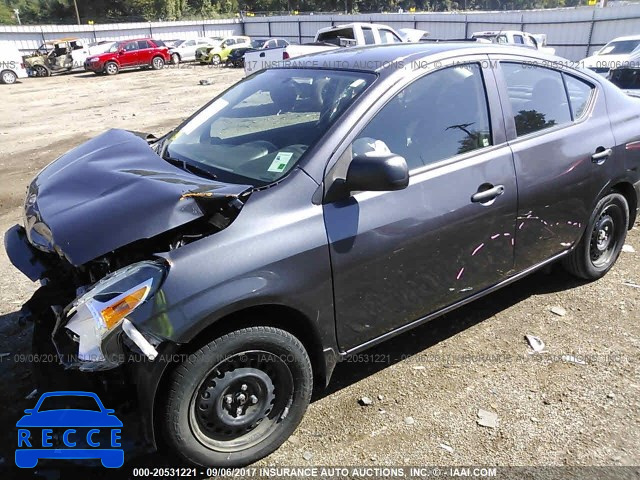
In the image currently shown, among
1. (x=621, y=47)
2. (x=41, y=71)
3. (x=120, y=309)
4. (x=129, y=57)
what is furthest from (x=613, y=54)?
(x=41, y=71)

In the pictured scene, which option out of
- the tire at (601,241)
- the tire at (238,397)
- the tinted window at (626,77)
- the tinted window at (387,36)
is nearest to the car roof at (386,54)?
the tire at (601,241)

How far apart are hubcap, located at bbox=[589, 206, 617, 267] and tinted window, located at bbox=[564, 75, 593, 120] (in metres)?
0.82

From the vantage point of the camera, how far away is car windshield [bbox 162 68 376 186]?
2742mm

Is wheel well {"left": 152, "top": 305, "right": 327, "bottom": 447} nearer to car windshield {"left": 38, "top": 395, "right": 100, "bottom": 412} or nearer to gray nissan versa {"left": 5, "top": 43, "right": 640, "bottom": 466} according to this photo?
gray nissan versa {"left": 5, "top": 43, "right": 640, "bottom": 466}

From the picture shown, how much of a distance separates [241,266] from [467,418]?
1543mm

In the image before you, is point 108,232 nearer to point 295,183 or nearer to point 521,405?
point 295,183

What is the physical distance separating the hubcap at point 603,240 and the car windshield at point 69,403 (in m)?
3.59

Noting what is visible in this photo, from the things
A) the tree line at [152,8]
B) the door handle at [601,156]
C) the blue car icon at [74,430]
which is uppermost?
the tree line at [152,8]

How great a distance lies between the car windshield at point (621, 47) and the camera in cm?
1345

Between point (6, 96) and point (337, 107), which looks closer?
point (337, 107)

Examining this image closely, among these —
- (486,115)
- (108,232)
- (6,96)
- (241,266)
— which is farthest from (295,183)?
(6,96)

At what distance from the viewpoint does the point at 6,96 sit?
Answer: 20562mm

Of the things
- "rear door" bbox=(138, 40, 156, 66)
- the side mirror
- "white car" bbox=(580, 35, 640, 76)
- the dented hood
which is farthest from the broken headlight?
"rear door" bbox=(138, 40, 156, 66)

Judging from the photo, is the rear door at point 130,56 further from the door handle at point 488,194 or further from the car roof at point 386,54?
the door handle at point 488,194
